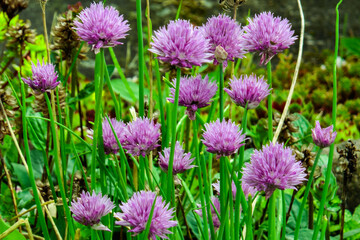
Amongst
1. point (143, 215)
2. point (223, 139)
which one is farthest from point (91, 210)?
point (223, 139)

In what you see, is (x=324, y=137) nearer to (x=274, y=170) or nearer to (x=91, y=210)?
(x=274, y=170)

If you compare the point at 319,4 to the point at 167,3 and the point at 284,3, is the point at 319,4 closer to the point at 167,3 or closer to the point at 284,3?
the point at 284,3

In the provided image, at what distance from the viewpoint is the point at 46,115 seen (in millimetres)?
1097

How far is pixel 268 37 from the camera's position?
63 centimetres

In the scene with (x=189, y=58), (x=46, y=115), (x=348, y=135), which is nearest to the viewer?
(x=189, y=58)

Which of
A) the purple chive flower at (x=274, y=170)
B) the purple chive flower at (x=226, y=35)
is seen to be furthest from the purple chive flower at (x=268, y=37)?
the purple chive flower at (x=274, y=170)

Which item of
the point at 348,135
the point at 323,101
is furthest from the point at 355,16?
the point at 348,135

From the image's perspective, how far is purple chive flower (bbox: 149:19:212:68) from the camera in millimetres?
563

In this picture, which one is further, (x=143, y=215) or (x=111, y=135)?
(x=111, y=135)

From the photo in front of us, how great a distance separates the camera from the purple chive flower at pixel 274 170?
554mm

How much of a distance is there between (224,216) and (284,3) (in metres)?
3.47

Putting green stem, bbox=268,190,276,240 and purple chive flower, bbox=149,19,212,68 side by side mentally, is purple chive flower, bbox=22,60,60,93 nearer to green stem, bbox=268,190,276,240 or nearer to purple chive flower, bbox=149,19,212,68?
purple chive flower, bbox=149,19,212,68

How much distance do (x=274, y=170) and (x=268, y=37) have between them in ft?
0.59

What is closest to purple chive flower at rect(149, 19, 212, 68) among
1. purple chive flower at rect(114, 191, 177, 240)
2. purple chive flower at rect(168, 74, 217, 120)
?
purple chive flower at rect(168, 74, 217, 120)
